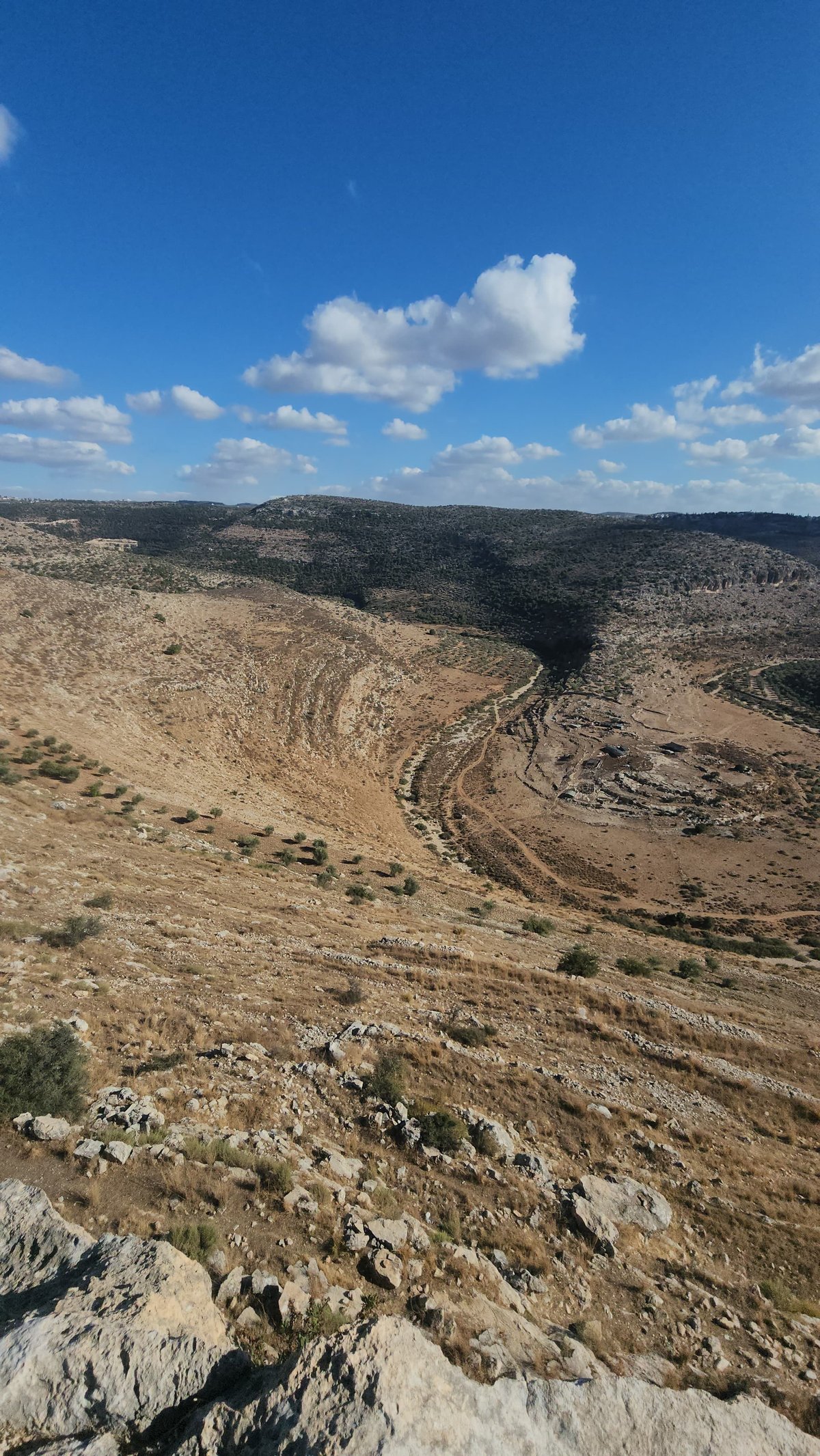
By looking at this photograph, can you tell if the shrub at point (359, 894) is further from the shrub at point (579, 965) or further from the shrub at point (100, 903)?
the shrub at point (100, 903)

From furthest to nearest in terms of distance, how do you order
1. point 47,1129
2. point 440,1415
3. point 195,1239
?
1. point 47,1129
2. point 195,1239
3. point 440,1415

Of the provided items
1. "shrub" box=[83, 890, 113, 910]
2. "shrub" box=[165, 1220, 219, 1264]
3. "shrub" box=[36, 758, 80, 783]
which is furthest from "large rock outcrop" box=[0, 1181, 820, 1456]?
"shrub" box=[36, 758, 80, 783]

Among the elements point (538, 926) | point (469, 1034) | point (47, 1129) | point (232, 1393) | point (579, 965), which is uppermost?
point (232, 1393)

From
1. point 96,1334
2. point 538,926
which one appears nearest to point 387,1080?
point 96,1334

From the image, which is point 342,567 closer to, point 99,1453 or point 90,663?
point 90,663

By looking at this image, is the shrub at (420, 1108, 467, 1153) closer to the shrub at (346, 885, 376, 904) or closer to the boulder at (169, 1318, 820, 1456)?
the boulder at (169, 1318, 820, 1456)

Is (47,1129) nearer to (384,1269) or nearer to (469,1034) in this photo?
(384,1269)
